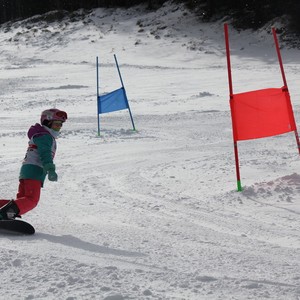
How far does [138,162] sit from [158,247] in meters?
5.01

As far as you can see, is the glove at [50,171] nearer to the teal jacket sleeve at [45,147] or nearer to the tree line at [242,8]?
the teal jacket sleeve at [45,147]

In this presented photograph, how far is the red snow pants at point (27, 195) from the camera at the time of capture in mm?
5770

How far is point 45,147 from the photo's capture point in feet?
19.1

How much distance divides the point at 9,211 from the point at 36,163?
58cm

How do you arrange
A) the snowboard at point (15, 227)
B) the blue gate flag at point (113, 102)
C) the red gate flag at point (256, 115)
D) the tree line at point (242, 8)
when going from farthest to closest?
the tree line at point (242, 8) → the blue gate flag at point (113, 102) → the red gate flag at point (256, 115) → the snowboard at point (15, 227)

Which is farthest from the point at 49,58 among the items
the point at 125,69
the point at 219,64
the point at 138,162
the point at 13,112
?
the point at 138,162

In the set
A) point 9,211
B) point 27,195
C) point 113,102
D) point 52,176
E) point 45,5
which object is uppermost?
point 45,5

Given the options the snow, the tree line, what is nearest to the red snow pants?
the snow

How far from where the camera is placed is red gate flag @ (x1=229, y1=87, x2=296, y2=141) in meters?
7.49

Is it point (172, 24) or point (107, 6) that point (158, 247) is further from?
point (107, 6)

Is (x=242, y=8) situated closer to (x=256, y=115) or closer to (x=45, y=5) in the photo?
(x=45, y=5)

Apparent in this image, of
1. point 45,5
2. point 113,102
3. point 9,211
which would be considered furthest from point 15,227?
point 45,5

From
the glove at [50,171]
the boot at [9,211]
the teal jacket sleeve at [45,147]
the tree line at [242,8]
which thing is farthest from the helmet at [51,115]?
the tree line at [242,8]

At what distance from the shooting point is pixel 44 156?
5.78m
